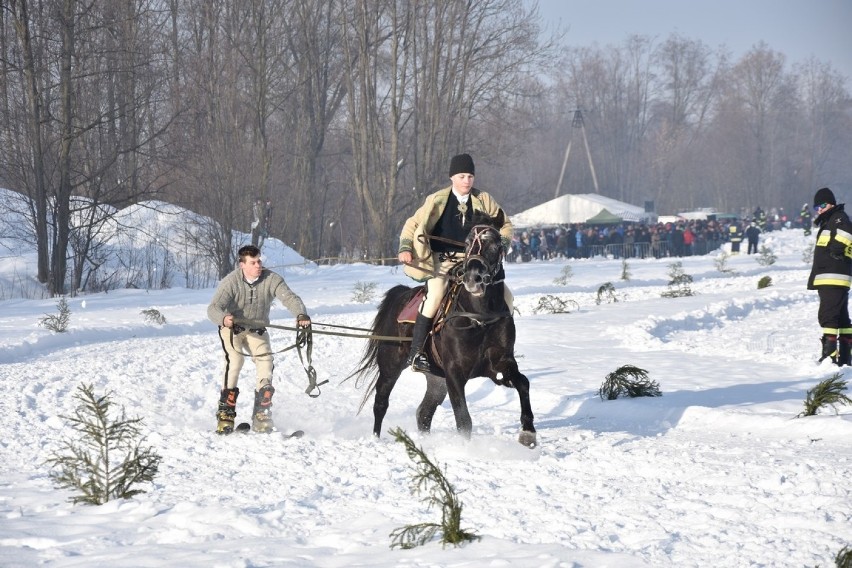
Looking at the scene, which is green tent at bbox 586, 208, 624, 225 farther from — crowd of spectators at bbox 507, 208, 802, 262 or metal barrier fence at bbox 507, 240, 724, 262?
→ metal barrier fence at bbox 507, 240, 724, 262

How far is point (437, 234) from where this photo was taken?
30.6 feet

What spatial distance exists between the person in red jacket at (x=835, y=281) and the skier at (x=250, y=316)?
253 inches

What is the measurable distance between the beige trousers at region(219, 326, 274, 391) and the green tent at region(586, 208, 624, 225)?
5693 cm

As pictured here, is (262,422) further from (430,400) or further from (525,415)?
(525,415)

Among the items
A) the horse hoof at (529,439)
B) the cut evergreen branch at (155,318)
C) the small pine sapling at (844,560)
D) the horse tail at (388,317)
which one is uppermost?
the horse tail at (388,317)

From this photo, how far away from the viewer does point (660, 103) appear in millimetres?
119812

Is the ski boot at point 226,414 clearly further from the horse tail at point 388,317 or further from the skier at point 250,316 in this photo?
the horse tail at point 388,317

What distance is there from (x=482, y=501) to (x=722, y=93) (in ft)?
377

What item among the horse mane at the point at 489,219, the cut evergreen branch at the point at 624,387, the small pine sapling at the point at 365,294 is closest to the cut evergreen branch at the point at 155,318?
the small pine sapling at the point at 365,294

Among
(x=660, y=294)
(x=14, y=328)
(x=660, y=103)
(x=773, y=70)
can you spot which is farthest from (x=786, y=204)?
(x=14, y=328)

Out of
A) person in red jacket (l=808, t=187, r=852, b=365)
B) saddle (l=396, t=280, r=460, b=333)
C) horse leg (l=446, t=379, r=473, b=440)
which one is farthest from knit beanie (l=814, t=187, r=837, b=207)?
horse leg (l=446, t=379, r=473, b=440)

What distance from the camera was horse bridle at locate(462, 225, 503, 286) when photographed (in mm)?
8211

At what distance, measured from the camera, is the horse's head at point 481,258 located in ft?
26.9

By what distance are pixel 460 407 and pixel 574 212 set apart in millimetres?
62720
